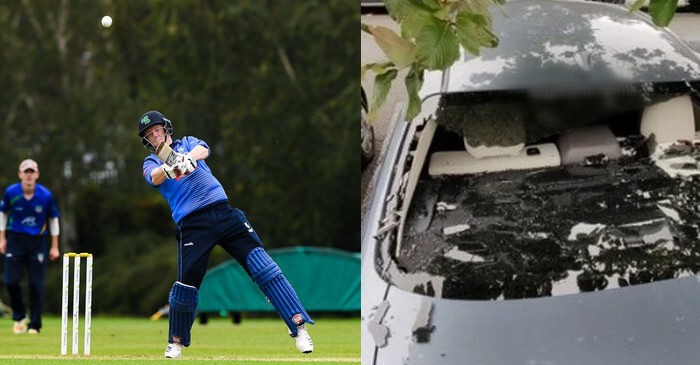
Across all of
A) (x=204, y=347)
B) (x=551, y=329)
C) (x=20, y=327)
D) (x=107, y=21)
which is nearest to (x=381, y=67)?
(x=551, y=329)

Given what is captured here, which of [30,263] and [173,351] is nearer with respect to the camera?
[173,351]

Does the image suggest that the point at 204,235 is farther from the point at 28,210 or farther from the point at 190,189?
the point at 28,210

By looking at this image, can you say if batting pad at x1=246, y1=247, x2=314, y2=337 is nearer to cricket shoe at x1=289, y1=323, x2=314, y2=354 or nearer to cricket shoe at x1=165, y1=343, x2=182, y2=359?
cricket shoe at x1=289, y1=323, x2=314, y2=354

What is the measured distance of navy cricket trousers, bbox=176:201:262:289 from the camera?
678 centimetres

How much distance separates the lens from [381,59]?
4.30 metres

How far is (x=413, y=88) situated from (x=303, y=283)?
1029 centimetres

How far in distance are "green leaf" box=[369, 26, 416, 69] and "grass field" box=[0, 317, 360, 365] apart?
8.71 ft

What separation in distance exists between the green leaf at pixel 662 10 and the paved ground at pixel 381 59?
44 centimetres

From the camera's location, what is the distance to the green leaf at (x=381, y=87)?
4223 millimetres

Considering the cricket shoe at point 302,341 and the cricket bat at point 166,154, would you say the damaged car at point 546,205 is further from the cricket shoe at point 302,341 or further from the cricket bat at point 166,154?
the cricket shoe at point 302,341

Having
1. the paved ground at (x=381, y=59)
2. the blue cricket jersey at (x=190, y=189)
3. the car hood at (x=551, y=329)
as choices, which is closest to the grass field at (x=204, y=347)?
the blue cricket jersey at (x=190, y=189)

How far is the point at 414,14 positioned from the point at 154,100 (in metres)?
21.5

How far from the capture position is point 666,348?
491 centimetres

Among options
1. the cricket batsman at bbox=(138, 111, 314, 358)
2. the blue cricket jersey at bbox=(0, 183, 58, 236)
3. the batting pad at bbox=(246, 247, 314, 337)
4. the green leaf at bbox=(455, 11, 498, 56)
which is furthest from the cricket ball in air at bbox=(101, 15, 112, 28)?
the green leaf at bbox=(455, 11, 498, 56)
